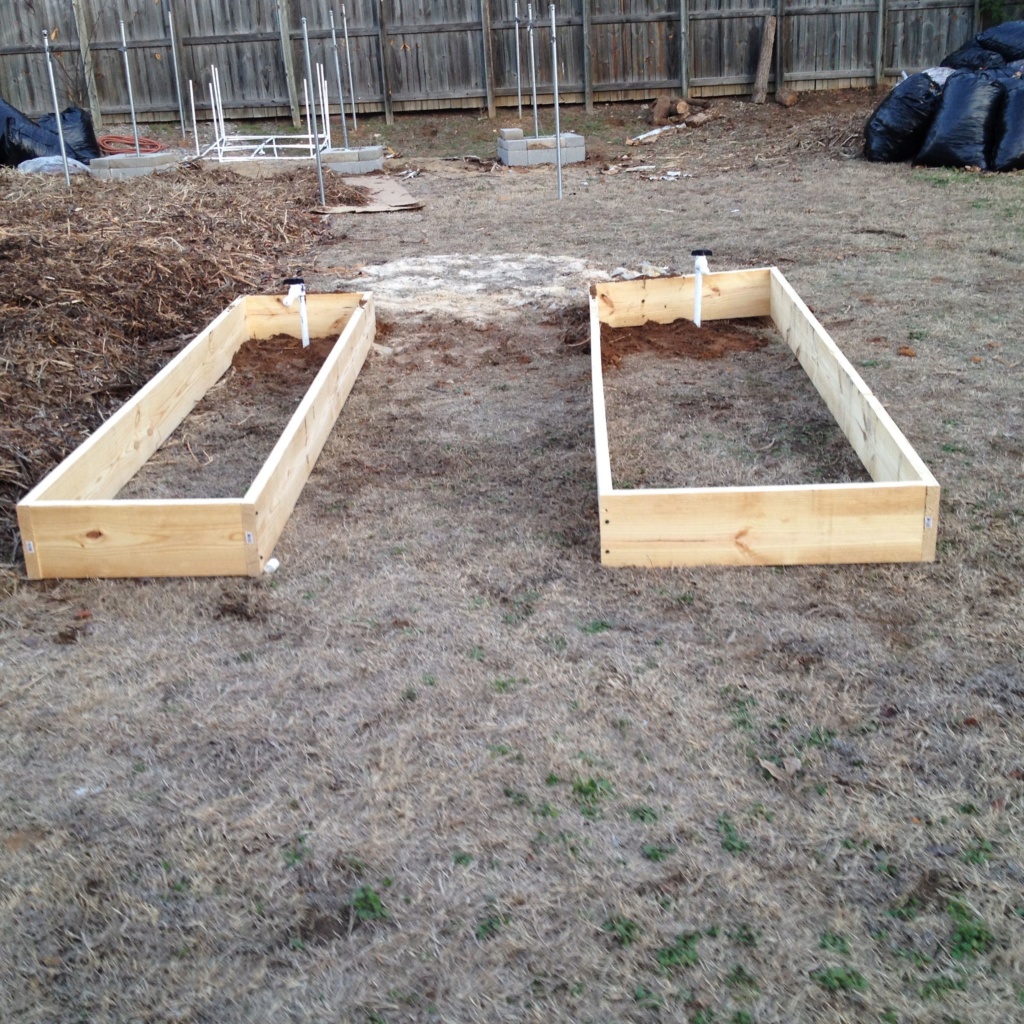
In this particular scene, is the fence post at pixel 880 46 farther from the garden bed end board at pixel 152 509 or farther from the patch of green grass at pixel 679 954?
the patch of green grass at pixel 679 954

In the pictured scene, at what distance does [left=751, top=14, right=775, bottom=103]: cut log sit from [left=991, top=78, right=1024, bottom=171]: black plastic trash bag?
5.66 metres

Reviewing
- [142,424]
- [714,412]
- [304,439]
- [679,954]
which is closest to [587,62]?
[714,412]

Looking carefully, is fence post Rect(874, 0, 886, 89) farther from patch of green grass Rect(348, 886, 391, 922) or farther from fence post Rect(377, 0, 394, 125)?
patch of green grass Rect(348, 886, 391, 922)

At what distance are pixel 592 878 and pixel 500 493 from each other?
2179 mm

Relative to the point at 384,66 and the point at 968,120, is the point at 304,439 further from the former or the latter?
the point at 384,66

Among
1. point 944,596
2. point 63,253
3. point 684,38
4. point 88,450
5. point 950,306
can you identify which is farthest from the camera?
point 684,38

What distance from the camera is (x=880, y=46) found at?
52.4 feet

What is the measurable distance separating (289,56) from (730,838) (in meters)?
16.6

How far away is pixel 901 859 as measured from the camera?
7.20 feet

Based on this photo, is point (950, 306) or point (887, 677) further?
point (950, 306)

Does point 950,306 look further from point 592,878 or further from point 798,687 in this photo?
point 592,878

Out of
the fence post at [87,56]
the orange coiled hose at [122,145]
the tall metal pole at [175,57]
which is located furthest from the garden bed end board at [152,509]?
the fence post at [87,56]

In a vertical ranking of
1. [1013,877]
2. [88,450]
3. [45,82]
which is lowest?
[1013,877]


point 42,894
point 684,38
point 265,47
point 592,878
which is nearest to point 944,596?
point 592,878
